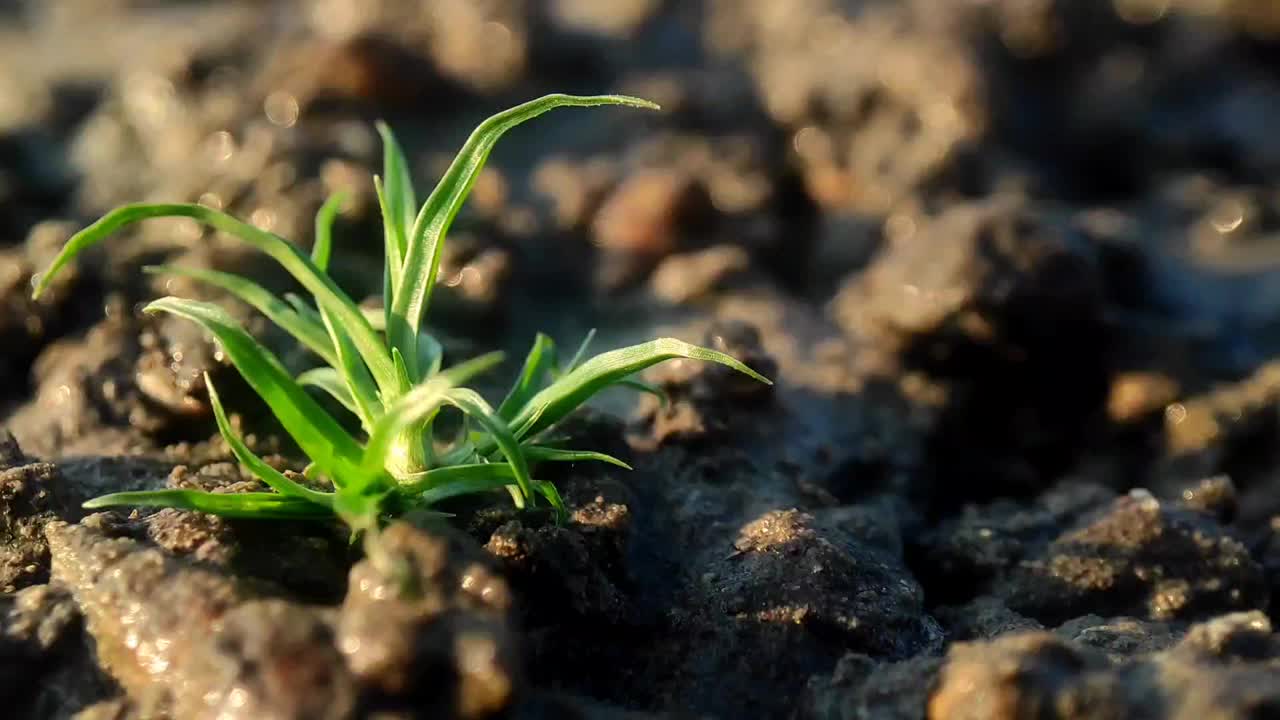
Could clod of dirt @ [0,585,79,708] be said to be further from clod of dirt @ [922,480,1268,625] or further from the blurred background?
clod of dirt @ [922,480,1268,625]

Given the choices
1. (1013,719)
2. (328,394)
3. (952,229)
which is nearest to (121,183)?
(328,394)

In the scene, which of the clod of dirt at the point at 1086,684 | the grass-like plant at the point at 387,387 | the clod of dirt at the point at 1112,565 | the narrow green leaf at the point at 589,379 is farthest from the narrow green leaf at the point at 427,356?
the clod of dirt at the point at 1112,565

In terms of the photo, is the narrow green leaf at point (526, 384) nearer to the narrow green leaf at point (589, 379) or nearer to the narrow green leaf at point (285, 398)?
the narrow green leaf at point (589, 379)

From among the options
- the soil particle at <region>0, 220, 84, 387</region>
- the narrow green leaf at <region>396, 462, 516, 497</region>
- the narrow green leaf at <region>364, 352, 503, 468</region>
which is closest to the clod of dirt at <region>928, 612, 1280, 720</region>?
the narrow green leaf at <region>396, 462, 516, 497</region>

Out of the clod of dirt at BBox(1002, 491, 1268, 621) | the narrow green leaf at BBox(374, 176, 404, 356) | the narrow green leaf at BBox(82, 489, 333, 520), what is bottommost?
the narrow green leaf at BBox(82, 489, 333, 520)

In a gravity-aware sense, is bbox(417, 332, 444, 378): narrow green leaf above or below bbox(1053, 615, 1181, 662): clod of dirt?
below

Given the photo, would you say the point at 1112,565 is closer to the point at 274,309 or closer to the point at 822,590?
the point at 822,590

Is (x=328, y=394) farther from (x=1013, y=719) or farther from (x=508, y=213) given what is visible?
(x=1013, y=719)
